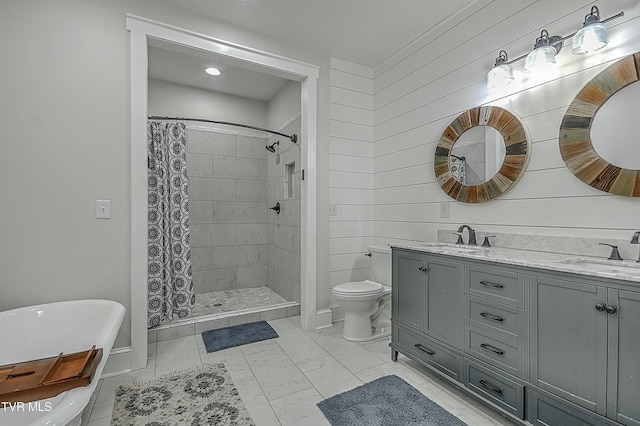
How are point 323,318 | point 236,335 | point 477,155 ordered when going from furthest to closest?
point 323,318, point 236,335, point 477,155

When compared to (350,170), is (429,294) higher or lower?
lower

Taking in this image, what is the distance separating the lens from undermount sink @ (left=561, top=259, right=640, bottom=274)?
132 centimetres

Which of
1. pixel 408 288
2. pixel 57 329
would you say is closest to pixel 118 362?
pixel 57 329

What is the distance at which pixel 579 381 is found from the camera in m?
1.31

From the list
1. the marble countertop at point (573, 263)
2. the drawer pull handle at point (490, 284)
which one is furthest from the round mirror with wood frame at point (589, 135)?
the drawer pull handle at point (490, 284)

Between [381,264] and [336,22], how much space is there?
2194mm

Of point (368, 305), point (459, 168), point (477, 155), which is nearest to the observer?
point (477, 155)

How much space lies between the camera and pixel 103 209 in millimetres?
2176

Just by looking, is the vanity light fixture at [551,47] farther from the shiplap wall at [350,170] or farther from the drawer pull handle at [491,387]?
the drawer pull handle at [491,387]

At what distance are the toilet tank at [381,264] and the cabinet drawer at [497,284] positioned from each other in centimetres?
109

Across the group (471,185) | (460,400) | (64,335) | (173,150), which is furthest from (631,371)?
A: (173,150)

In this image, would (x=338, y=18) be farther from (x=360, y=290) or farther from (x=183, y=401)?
(x=183, y=401)

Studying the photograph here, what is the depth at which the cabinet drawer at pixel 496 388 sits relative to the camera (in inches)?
60.7

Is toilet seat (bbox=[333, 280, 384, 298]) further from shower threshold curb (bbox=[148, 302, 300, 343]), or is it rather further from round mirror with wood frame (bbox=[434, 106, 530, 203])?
round mirror with wood frame (bbox=[434, 106, 530, 203])
